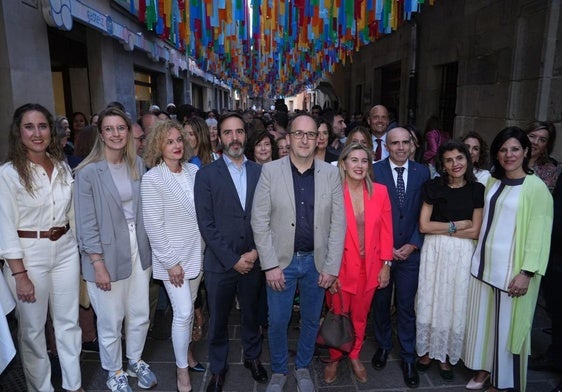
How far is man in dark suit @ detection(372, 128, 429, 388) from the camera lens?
125 inches

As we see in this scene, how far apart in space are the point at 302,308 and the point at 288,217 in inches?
32.0

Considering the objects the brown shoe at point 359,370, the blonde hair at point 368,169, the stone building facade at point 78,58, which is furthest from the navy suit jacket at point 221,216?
the stone building facade at point 78,58

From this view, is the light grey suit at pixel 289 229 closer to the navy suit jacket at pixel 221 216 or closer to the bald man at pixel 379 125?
the navy suit jacket at pixel 221 216

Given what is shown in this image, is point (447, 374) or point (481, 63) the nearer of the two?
point (447, 374)

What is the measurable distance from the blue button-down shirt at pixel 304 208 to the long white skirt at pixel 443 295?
101 cm

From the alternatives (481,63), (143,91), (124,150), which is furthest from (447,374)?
(143,91)

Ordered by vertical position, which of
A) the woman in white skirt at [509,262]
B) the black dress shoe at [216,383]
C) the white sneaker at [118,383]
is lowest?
the black dress shoe at [216,383]

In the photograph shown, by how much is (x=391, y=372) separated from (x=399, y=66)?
398 inches

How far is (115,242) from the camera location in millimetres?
2783

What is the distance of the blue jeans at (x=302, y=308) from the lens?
293cm

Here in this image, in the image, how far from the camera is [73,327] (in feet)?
9.41

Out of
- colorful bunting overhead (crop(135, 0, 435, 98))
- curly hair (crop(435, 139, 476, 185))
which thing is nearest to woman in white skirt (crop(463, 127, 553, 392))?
curly hair (crop(435, 139, 476, 185))

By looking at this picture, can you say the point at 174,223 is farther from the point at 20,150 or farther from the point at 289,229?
the point at 20,150

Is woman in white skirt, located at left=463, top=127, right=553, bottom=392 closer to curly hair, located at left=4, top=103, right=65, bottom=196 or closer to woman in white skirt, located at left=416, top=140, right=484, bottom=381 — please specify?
woman in white skirt, located at left=416, top=140, right=484, bottom=381
